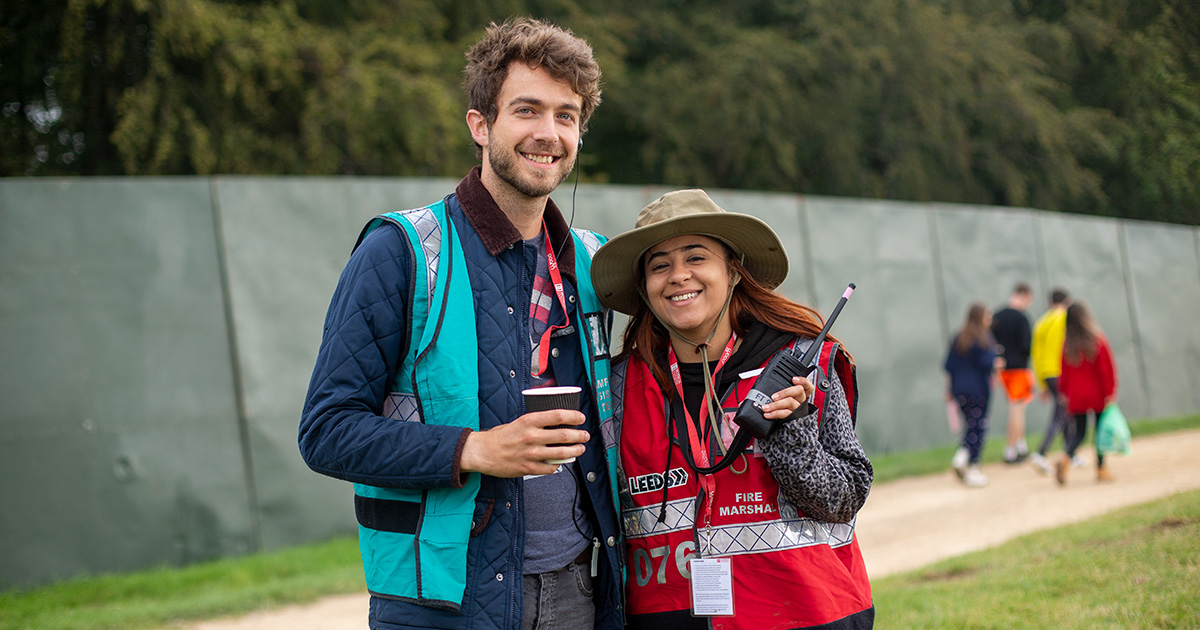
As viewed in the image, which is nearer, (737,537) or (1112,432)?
(737,537)

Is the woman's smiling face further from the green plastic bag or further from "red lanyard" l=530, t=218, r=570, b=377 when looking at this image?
the green plastic bag

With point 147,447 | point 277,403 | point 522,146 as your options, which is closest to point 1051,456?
point 277,403

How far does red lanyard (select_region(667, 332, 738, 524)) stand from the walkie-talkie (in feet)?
0.51

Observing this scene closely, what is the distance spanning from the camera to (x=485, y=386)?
2566mm

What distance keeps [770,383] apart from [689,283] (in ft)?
1.53

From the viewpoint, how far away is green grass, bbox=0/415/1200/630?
413 centimetres

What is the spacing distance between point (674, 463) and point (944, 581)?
11.8 feet

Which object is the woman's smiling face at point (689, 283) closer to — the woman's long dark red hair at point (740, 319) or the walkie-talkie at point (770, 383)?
the woman's long dark red hair at point (740, 319)

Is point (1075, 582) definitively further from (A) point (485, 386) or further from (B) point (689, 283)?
(A) point (485, 386)

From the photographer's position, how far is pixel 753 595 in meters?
2.72

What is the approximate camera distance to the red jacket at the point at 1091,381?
8.66m

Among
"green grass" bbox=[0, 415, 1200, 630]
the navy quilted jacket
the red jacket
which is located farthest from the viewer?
the red jacket

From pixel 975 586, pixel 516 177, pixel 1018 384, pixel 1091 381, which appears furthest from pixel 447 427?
pixel 1018 384

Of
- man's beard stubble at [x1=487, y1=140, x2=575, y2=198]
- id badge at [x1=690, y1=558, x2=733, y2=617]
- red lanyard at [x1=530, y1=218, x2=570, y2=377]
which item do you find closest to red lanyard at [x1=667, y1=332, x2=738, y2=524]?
id badge at [x1=690, y1=558, x2=733, y2=617]
